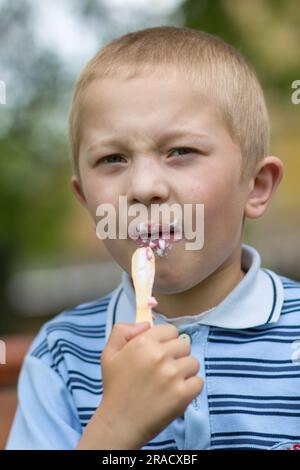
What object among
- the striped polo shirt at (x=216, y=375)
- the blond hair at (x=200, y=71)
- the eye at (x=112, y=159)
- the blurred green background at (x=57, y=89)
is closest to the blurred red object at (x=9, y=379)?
the striped polo shirt at (x=216, y=375)

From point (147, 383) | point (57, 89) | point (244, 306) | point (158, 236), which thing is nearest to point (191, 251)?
point (158, 236)

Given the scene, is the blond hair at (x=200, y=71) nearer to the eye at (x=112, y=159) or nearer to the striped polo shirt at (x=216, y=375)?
the eye at (x=112, y=159)

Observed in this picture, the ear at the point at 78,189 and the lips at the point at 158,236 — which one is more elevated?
the ear at the point at 78,189

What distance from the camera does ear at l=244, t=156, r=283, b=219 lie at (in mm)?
1217

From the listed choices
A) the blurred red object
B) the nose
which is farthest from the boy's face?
the blurred red object

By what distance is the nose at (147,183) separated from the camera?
1024mm

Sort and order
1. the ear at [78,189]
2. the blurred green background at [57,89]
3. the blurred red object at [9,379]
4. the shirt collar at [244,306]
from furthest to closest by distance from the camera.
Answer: the blurred green background at [57,89] → the blurred red object at [9,379] → the ear at [78,189] → the shirt collar at [244,306]

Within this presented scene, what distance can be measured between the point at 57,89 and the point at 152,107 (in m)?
2.39

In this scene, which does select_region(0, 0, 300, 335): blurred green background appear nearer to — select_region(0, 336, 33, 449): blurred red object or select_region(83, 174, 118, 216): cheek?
select_region(0, 336, 33, 449): blurred red object

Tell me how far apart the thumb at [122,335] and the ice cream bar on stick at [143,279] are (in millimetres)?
29

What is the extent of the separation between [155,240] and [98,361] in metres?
0.30

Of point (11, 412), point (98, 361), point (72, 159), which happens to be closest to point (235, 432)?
point (98, 361)
